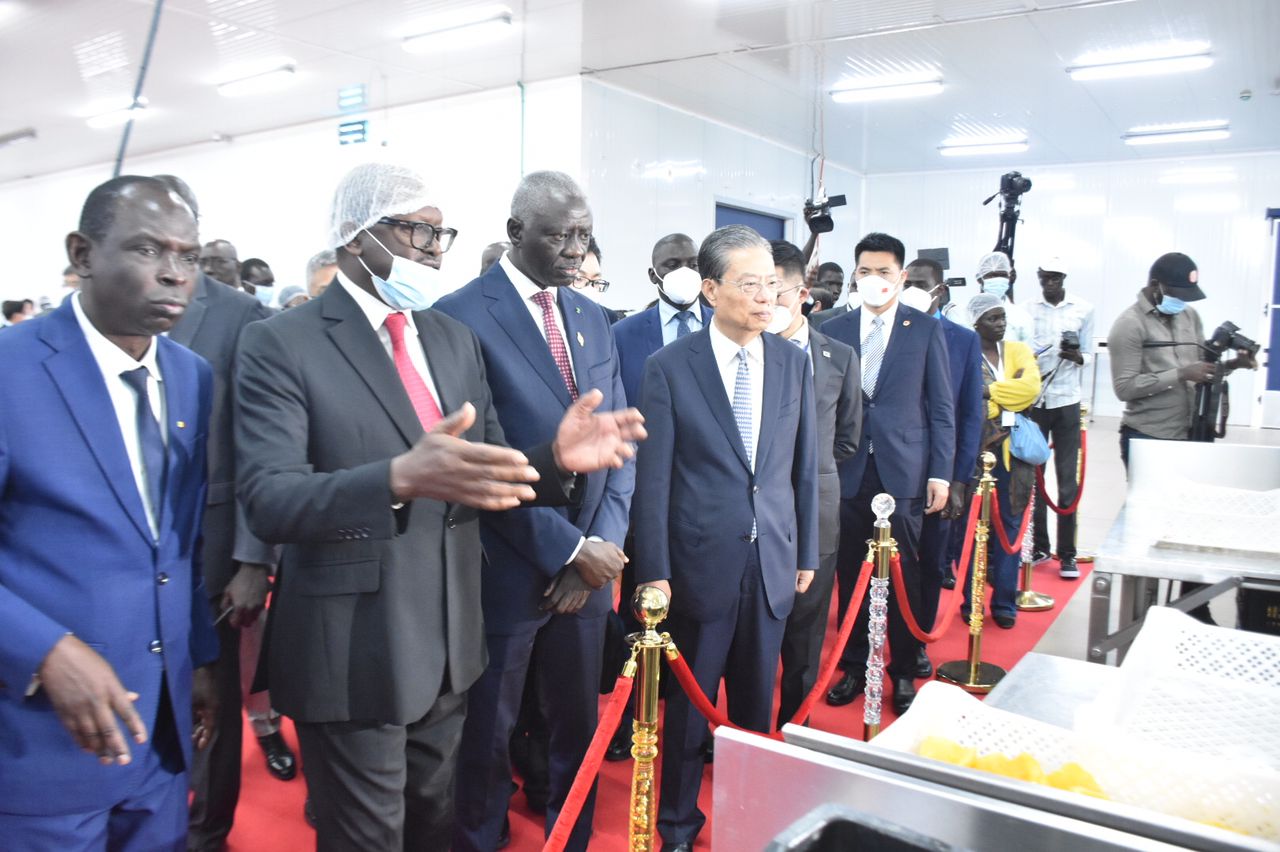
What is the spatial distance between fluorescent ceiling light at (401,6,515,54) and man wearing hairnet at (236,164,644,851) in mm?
6235

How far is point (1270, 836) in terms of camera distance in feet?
3.37

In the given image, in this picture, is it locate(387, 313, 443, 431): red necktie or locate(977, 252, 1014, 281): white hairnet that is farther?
locate(977, 252, 1014, 281): white hairnet

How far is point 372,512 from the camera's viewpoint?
4.96 feet

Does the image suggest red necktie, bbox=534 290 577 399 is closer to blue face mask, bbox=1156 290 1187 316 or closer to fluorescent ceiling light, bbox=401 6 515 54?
blue face mask, bbox=1156 290 1187 316

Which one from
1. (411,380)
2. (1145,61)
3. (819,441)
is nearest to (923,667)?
(819,441)

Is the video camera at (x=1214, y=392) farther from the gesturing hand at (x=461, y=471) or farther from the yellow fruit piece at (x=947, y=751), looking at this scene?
the gesturing hand at (x=461, y=471)

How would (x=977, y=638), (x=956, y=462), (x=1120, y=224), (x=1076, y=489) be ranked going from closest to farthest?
(x=977, y=638)
(x=956, y=462)
(x=1076, y=489)
(x=1120, y=224)

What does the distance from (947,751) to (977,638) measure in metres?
3.14

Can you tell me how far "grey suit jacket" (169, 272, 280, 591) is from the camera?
2.47 metres

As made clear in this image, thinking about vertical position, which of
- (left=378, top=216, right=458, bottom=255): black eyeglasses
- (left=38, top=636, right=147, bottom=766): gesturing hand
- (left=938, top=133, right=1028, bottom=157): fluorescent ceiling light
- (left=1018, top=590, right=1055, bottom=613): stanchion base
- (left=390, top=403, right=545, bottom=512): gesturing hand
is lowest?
(left=1018, top=590, right=1055, bottom=613): stanchion base

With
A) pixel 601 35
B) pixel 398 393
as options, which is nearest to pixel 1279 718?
pixel 398 393

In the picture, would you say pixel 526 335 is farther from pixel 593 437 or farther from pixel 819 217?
pixel 819 217

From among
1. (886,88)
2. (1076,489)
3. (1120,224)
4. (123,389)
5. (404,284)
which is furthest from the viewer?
(1120,224)

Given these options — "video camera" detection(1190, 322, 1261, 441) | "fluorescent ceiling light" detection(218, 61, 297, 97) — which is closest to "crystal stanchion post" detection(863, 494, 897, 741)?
"video camera" detection(1190, 322, 1261, 441)
